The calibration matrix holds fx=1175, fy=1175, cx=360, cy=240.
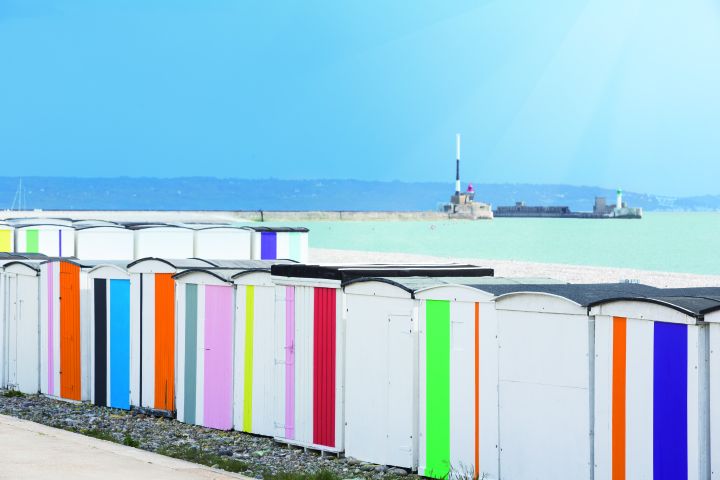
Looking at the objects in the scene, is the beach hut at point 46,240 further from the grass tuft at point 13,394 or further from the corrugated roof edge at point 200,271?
the corrugated roof edge at point 200,271

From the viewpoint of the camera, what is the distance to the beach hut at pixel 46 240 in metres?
22.7

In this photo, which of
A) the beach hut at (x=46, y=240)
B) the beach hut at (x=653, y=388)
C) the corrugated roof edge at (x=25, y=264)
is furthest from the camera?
the beach hut at (x=46, y=240)

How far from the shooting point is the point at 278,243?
2330 cm

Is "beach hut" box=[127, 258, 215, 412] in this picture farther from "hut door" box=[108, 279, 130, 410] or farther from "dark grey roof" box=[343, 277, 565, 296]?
"dark grey roof" box=[343, 277, 565, 296]

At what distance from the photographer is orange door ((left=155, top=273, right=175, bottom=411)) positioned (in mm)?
12758

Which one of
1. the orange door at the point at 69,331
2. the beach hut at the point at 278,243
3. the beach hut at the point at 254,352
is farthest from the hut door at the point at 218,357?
the beach hut at the point at 278,243

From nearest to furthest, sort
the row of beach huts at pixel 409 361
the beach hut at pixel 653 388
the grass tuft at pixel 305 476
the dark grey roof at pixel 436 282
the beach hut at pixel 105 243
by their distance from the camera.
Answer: the beach hut at pixel 653 388, the row of beach huts at pixel 409 361, the grass tuft at pixel 305 476, the dark grey roof at pixel 436 282, the beach hut at pixel 105 243

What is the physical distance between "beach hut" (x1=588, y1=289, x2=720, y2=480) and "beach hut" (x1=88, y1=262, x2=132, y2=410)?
6526 mm

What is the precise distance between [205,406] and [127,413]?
1.46 m

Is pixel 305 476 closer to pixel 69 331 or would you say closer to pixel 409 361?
pixel 409 361

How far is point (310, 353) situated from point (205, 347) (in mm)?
1784

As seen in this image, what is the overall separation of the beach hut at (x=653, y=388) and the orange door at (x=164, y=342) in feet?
18.5

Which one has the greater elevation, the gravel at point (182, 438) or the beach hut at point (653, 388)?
the beach hut at point (653, 388)

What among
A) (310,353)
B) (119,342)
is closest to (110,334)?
(119,342)
